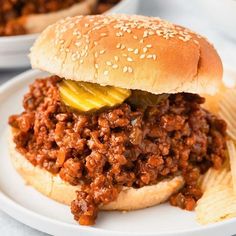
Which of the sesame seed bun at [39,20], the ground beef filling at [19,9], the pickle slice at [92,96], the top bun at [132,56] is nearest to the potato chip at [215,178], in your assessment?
the top bun at [132,56]

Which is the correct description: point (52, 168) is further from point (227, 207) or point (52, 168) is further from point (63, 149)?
point (227, 207)

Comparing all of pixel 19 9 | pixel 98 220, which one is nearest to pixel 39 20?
pixel 19 9

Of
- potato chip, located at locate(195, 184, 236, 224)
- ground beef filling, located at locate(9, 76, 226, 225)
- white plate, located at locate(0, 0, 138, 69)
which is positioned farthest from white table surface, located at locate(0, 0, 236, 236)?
potato chip, located at locate(195, 184, 236, 224)

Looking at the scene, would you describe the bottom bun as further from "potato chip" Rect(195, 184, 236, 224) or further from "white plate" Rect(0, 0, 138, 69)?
"white plate" Rect(0, 0, 138, 69)

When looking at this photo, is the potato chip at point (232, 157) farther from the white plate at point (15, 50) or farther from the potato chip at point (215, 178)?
the white plate at point (15, 50)

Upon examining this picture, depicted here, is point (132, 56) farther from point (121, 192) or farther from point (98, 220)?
point (98, 220)
